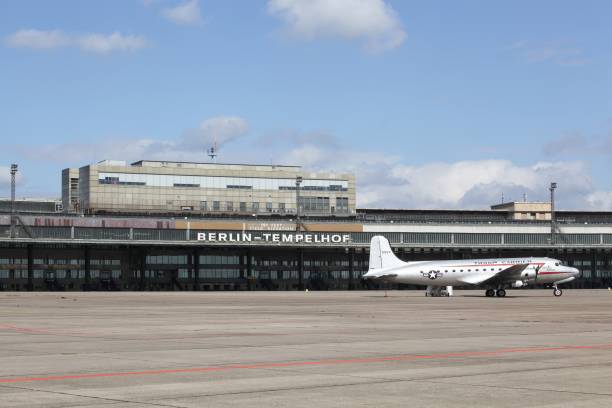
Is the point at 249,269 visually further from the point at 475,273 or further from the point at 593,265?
the point at 593,265

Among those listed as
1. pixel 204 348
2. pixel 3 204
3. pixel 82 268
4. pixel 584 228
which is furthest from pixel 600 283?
pixel 204 348

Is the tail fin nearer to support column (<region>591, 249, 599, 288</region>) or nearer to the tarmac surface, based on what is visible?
the tarmac surface

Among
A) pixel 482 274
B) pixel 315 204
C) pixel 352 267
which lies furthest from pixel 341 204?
pixel 482 274

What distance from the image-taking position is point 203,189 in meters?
173

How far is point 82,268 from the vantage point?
13300cm

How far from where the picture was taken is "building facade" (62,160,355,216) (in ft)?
547

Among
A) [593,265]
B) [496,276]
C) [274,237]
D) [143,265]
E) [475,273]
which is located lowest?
[496,276]

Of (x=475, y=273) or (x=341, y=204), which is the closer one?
(x=475, y=273)

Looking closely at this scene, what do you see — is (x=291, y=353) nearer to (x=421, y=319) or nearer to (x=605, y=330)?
(x=605, y=330)

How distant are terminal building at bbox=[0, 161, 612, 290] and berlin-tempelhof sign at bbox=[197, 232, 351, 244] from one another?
0.15 m

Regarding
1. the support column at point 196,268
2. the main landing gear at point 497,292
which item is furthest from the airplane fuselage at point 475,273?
the support column at point 196,268

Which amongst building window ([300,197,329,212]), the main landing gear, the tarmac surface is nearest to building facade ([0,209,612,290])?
building window ([300,197,329,212])

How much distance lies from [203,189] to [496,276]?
283 feet

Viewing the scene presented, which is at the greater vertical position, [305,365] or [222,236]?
[222,236]
